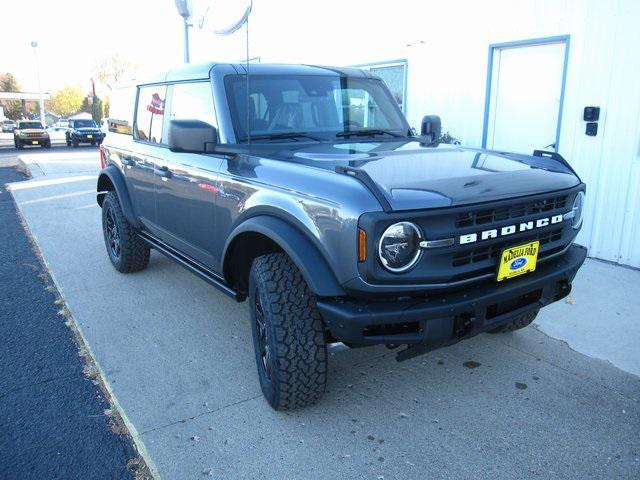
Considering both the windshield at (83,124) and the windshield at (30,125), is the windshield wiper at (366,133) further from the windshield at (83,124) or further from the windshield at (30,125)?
the windshield at (83,124)

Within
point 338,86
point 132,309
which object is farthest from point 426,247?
point 132,309

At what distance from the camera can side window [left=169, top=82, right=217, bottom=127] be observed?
3711 mm

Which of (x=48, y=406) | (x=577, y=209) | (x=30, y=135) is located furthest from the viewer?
(x=30, y=135)

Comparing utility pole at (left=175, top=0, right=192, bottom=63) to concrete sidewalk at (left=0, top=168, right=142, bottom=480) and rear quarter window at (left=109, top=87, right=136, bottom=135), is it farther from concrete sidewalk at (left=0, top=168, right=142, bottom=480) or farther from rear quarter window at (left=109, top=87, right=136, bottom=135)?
concrete sidewalk at (left=0, top=168, right=142, bottom=480)

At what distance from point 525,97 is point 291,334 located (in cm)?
500

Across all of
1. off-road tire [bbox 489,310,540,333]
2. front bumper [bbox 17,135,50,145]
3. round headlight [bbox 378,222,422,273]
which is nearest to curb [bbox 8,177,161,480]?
round headlight [bbox 378,222,422,273]

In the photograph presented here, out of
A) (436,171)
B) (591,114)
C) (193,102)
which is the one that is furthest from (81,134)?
(436,171)

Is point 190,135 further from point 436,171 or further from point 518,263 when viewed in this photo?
point 518,263

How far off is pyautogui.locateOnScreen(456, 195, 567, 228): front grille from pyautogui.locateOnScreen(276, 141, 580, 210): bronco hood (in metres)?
0.06

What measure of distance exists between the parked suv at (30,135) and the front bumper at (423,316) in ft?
93.4

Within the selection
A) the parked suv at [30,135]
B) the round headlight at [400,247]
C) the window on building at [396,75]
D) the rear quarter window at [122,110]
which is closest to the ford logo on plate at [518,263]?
the round headlight at [400,247]

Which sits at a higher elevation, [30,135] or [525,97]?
[525,97]

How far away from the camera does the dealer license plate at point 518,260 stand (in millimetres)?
2619

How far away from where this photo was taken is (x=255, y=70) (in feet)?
12.5
